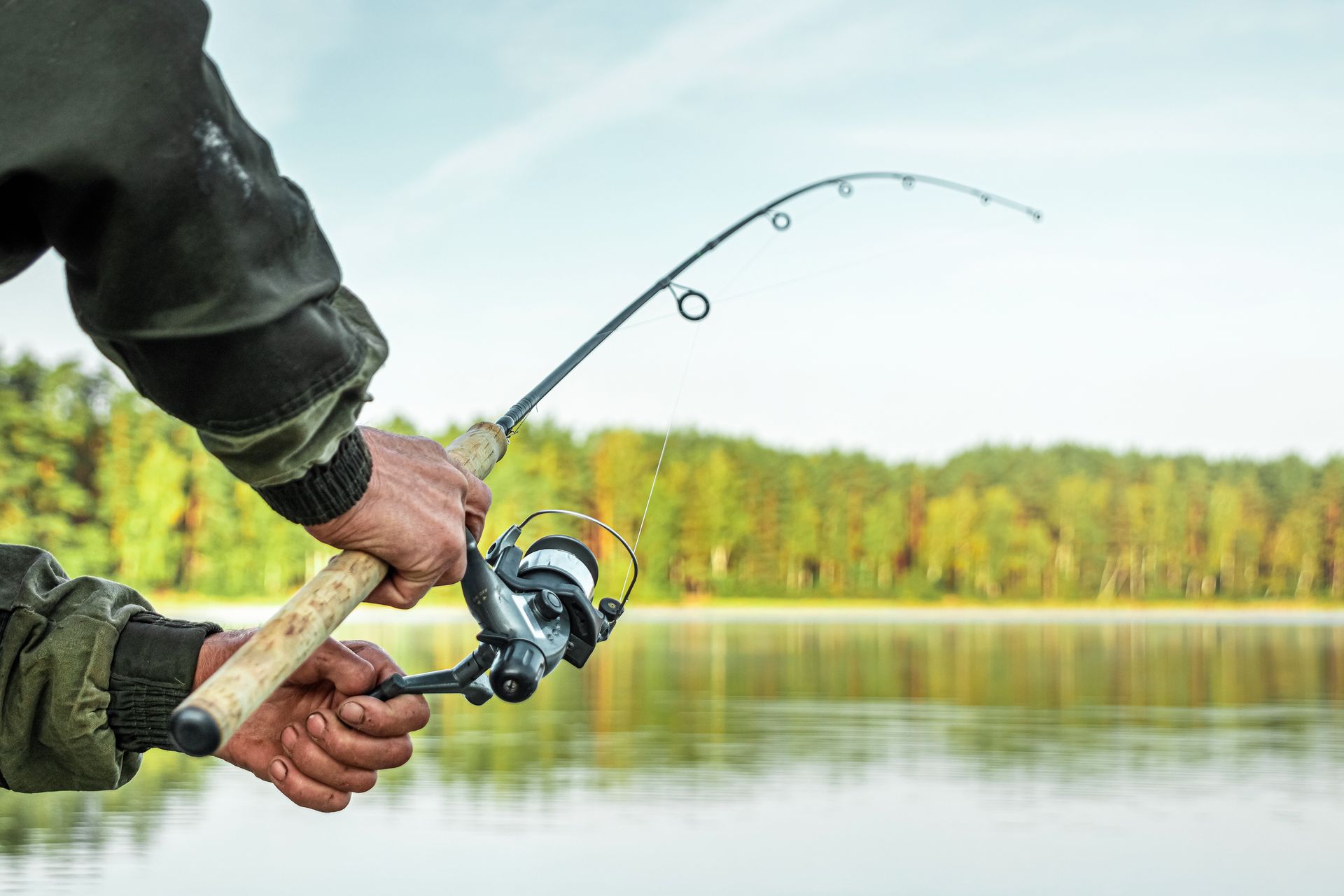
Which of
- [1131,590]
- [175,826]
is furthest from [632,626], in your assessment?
[1131,590]

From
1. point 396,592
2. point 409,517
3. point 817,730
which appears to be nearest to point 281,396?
point 409,517

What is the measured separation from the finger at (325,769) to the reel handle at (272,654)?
1.64 ft

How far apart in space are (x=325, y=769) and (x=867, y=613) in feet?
181

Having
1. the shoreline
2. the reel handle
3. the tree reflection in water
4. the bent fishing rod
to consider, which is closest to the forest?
the shoreline

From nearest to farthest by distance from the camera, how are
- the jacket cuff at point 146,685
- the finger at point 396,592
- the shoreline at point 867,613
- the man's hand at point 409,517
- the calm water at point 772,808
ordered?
1. the man's hand at point 409,517
2. the finger at point 396,592
3. the jacket cuff at point 146,685
4. the calm water at point 772,808
5. the shoreline at point 867,613

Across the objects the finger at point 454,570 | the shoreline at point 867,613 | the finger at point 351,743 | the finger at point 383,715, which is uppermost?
the finger at point 454,570

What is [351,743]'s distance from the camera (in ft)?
6.98

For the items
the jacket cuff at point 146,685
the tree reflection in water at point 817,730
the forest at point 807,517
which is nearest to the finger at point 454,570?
the jacket cuff at point 146,685

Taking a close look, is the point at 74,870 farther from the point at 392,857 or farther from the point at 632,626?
the point at 632,626

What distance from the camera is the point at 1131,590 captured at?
241 feet

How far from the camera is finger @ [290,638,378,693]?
2.18 metres

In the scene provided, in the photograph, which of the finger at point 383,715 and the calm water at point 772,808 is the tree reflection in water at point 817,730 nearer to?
the calm water at point 772,808

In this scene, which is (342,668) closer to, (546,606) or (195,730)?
(546,606)

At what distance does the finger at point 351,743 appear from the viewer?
6.98 ft
